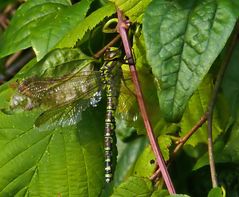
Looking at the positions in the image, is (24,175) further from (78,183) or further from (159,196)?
(159,196)

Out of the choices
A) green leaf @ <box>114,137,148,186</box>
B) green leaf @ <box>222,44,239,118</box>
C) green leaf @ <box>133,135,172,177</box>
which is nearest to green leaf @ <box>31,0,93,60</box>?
green leaf @ <box>133,135,172,177</box>

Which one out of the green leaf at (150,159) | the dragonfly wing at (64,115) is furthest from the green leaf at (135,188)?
the dragonfly wing at (64,115)

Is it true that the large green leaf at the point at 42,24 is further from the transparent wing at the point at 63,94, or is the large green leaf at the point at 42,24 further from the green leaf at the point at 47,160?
the green leaf at the point at 47,160

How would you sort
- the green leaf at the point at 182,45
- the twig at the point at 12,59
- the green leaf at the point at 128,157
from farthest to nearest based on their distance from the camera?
the twig at the point at 12,59, the green leaf at the point at 128,157, the green leaf at the point at 182,45

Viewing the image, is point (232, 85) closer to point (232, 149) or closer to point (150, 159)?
point (232, 149)

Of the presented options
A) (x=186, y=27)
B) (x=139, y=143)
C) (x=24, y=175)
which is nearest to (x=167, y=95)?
(x=186, y=27)
